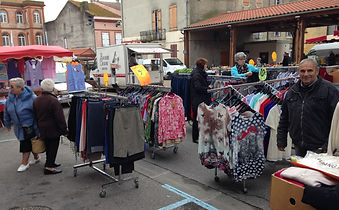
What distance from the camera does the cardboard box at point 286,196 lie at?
1.83m

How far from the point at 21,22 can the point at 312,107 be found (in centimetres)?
5231

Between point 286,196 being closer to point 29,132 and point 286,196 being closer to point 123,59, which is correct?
point 29,132

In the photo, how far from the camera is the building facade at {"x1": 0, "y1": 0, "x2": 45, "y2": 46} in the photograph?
146 feet

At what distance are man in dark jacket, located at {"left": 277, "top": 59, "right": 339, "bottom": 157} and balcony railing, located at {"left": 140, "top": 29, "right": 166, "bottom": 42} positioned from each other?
2414cm

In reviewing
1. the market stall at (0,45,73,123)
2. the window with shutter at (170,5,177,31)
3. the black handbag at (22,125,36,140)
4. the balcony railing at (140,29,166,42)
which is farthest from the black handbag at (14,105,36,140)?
the balcony railing at (140,29,166,42)

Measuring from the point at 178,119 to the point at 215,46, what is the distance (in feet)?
72.9

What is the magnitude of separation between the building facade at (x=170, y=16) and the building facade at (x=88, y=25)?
4.78m

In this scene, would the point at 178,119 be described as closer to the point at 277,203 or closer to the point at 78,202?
the point at 78,202

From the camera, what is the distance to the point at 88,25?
3500 cm

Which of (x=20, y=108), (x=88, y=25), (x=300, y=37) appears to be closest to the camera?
(x=20, y=108)

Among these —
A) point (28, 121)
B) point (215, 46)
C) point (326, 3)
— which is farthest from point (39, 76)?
point (215, 46)

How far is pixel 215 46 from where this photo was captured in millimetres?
26266

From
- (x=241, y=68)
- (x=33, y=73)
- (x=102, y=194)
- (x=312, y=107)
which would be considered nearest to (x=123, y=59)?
(x=33, y=73)

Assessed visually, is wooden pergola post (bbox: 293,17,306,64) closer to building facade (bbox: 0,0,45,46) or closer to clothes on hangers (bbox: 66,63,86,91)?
clothes on hangers (bbox: 66,63,86,91)
